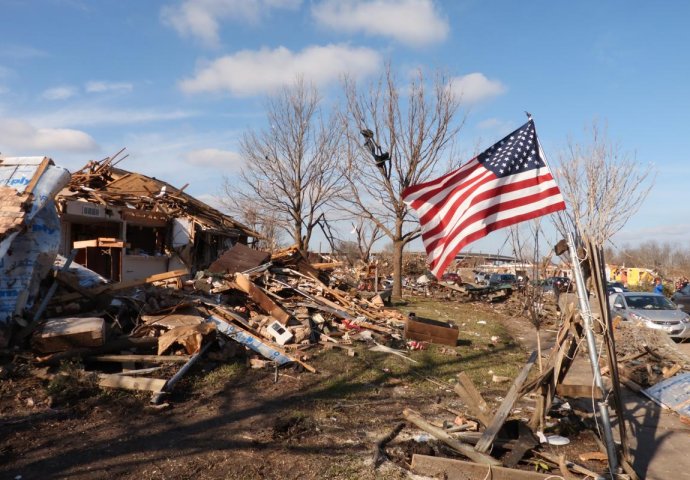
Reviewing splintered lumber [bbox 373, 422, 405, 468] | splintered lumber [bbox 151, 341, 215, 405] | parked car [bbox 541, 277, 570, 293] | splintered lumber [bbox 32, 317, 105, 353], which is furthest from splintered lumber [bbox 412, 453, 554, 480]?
splintered lumber [bbox 32, 317, 105, 353]

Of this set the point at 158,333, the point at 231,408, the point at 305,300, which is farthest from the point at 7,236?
the point at 305,300

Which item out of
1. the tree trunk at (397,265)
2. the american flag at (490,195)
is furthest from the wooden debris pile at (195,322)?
the tree trunk at (397,265)

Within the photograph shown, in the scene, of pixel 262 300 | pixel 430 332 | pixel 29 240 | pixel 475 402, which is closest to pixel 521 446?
pixel 475 402

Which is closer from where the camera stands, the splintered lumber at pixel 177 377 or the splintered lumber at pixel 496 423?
the splintered lumber at pixel 496 423

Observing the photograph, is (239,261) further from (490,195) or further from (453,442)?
(453,442)

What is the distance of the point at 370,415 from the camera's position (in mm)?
7285

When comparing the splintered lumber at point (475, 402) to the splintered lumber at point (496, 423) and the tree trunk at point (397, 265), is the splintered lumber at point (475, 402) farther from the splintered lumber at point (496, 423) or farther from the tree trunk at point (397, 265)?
the tree trunk at point (397, 265)

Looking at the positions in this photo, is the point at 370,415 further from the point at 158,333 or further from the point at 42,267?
the point at 42,267

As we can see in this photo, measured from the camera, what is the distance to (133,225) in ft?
65.0

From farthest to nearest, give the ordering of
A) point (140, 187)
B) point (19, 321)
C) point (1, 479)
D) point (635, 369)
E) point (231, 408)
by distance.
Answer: point (140, 187), point (635, 369), point (19, 321), point (231, 408), point (1, 479)

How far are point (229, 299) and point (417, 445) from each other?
26.5 feet

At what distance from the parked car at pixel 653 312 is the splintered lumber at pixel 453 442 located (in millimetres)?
10499

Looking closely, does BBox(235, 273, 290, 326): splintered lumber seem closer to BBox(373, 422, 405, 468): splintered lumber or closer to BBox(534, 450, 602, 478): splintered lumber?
BBox(373, 422, 405, 468): splintered lumber

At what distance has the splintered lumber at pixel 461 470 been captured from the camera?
5164 millimetres
